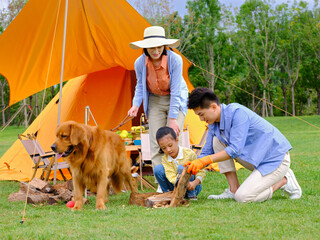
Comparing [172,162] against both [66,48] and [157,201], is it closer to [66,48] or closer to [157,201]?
[157,201]

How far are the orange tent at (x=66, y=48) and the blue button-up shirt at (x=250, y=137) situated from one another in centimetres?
230

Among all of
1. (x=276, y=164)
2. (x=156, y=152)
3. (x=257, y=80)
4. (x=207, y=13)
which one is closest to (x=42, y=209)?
(x=156, y=152)

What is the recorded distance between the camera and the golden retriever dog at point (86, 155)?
3949mm

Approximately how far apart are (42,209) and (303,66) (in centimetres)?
3171

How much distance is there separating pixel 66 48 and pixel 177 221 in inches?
143

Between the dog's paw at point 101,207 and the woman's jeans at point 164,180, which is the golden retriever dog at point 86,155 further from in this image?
the woman's jeans at point 164,180

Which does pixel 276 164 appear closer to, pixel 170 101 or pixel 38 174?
pixel 170 101

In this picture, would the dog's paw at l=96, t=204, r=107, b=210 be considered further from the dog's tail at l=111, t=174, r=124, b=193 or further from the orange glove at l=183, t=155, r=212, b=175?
the orange glove at l=183, t=155, r=212, b=175

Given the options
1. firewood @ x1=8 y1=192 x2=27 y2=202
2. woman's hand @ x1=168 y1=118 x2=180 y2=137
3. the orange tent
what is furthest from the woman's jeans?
the orange tent

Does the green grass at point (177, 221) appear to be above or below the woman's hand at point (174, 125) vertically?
below

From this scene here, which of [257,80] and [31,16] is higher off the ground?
[31,16]

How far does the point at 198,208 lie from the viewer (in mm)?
3730

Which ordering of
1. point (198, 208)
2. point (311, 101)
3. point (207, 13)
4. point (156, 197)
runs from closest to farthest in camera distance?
point (198, 208) < point (156, 197) < point (207, 13) < point (311, 101)

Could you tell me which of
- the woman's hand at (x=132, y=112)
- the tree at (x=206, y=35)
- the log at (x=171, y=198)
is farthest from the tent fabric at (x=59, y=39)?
the tree at (x=206, y=35)
